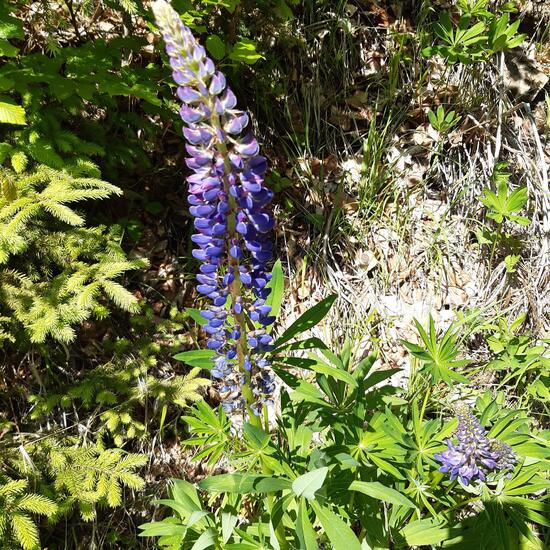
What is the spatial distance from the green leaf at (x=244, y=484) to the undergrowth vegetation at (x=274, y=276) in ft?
0.04

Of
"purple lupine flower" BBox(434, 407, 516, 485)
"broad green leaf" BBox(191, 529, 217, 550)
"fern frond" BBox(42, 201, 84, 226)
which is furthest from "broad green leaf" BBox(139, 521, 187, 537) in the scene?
"fern frond" BBox(42, 201, 84, 226)

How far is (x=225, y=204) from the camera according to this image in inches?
69.2

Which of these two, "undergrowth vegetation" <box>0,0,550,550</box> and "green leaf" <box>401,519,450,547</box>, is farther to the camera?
"green leaf" <box>401,519,450,547</box>

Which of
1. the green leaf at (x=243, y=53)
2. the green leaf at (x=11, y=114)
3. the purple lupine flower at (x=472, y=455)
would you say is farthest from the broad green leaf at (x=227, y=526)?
the green leaf at (x=243, y=53)

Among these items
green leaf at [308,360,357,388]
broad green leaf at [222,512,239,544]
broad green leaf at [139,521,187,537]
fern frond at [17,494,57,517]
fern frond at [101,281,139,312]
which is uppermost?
fern frond at [101,281,139,312]

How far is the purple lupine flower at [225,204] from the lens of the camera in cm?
161

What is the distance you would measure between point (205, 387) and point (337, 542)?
6.07 ft

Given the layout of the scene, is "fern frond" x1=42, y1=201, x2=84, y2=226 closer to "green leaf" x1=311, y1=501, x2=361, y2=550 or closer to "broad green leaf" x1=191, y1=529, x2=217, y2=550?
"broad green leaf" x1=191, y1=529, x2=217, y2=550

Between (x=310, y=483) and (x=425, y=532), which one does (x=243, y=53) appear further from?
(x=425, y=532)

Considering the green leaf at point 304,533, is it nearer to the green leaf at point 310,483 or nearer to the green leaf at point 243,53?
the green leaf at point 310,483

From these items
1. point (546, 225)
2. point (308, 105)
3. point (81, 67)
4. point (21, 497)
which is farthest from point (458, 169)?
point (21, 497)

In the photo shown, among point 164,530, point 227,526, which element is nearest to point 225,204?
point 227,526

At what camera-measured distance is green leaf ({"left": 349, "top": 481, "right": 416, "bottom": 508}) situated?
6.88 ft

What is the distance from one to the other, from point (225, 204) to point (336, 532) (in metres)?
1.28
